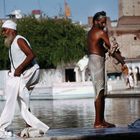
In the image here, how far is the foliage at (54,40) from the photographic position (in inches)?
2069

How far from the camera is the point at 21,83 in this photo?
8.48 m

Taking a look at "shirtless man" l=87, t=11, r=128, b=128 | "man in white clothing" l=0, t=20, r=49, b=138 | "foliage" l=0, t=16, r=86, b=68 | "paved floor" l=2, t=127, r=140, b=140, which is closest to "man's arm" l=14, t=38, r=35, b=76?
"man in white clothing" l=0, t=20, r=49, b=138

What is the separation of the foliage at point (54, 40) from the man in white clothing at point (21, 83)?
43604 mm

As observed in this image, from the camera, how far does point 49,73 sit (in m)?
53.9

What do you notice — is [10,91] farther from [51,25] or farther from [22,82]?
[51,25]

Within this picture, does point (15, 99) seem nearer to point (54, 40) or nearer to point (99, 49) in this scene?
point (99, 49)

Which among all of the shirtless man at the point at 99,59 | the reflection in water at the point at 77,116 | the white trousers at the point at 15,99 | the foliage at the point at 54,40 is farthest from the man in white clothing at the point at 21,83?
the foliage at the point at 54,40

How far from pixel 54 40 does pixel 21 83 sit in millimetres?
44599

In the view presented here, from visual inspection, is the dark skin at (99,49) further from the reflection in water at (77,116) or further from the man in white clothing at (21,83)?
the reflection in water at (77,116)

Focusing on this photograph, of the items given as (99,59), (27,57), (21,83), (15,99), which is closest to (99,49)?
(99,59)

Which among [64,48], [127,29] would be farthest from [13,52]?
[127,29]

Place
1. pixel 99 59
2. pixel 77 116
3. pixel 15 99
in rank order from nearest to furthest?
pixel 15 99
pixel 99 59
pixel 77 116

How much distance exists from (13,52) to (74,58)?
44.2m

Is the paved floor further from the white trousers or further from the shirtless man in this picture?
the shirtless man
